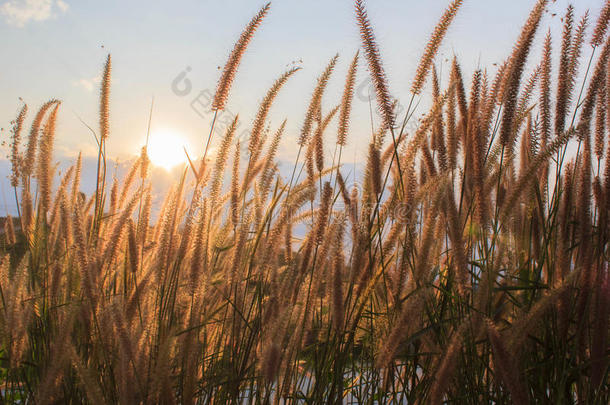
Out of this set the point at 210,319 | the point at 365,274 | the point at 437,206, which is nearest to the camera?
the point at 437,206

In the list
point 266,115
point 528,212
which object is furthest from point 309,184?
point 528,212

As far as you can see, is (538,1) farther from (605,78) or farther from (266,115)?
(266,115)

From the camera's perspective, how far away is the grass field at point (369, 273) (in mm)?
1314

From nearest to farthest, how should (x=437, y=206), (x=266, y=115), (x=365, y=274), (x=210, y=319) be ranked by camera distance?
(x=437, y=206)
(x=365, y=274)
(x=210, y=319)
(x=266, y=115)

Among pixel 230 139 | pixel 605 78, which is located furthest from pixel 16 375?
pixel 605 78

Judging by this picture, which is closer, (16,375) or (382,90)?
(382,90)

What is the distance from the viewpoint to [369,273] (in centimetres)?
145

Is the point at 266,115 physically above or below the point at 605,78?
below

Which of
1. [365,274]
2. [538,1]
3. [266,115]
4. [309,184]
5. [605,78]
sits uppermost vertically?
[538,1]

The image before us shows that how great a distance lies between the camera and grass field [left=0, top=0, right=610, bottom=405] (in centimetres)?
131

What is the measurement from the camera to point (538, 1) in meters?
1.55

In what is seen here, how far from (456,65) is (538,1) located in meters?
0.32

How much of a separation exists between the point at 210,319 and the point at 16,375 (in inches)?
27.2

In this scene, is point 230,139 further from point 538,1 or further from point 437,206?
point 538,1
